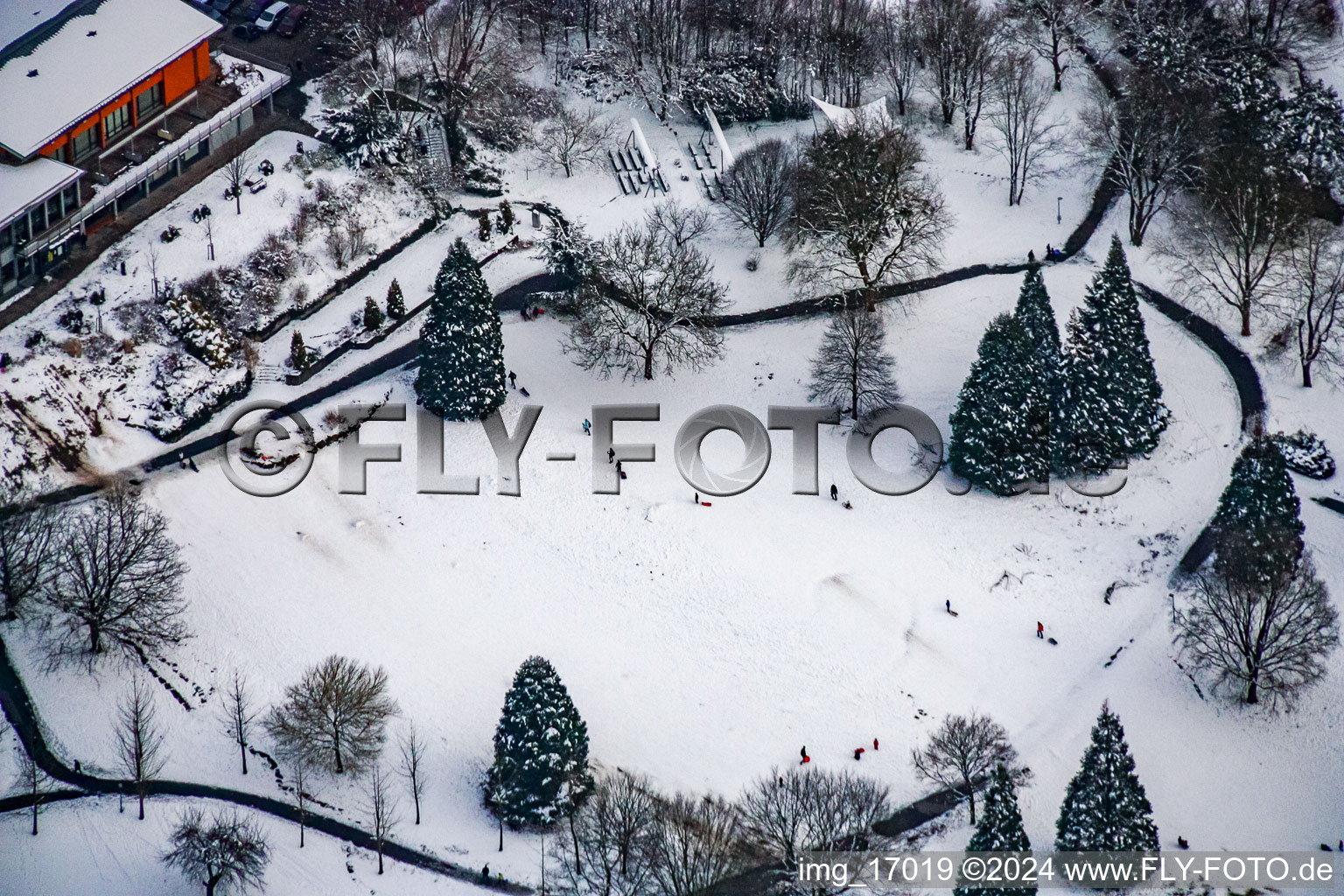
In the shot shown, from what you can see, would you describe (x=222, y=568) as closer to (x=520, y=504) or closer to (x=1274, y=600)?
(x=520, y=504)

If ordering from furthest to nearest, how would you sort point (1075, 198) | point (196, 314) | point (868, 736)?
point (1075, 198)
point (196, 314)
point (868, 736)

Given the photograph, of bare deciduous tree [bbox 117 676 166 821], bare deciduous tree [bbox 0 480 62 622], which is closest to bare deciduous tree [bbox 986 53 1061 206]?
bare deciduous tree [bbox 117 676 166 821]

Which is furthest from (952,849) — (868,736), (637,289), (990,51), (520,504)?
(990,51)

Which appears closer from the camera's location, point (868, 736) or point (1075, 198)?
point (868, 736)

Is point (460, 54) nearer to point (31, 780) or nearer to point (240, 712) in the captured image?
point (240, 712)

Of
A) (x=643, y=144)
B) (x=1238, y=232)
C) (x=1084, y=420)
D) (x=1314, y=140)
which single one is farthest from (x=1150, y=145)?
(x=643, y=144)

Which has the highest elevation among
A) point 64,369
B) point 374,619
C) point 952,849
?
point 64,369

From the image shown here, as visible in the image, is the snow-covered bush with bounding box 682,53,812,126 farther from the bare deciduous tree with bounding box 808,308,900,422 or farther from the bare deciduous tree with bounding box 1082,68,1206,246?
the bare deciduous tree with bounding box 808,308,900,422

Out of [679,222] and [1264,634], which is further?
[679,222]
